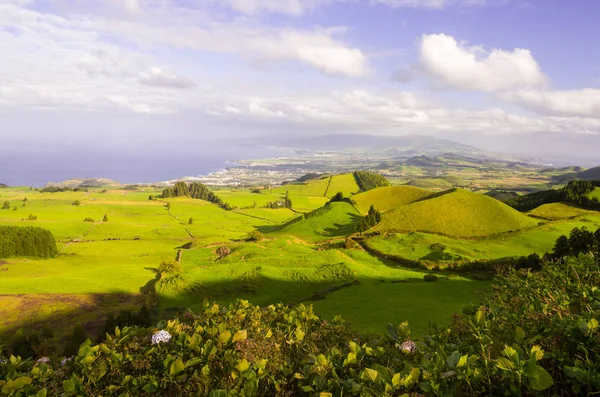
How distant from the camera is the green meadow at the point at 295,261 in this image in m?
30.0

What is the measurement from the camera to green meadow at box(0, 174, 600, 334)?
98.3 ft

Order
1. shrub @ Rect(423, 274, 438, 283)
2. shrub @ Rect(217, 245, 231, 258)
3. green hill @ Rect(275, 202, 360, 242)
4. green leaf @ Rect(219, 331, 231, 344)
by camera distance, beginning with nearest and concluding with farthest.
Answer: green leaf @ Rect(219, 331, 231, 344) → shrub @ Rect(423, 274, 438, 283) → shrub @ Rect(217, 245, 231, 258) → green hill @ Rect(275, 202, 360, 242)

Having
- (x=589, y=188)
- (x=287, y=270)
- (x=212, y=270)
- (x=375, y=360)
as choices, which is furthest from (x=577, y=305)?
(x=589, y=188)

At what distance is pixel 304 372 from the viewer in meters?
4.82

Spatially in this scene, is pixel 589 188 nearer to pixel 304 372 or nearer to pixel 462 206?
pixel 462 206

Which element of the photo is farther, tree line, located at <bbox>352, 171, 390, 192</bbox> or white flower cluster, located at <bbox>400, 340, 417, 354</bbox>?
tree line, located at <bbox>352, 171, 390, 192</bbox>

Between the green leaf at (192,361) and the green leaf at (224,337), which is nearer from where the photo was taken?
the green leaf at (192,361)

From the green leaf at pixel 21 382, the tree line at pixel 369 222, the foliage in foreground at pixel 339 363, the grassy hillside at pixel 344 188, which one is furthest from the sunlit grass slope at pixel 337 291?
the grassy hillside at pixel 344 188

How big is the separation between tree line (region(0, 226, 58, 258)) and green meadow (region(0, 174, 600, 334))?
337 centimetres

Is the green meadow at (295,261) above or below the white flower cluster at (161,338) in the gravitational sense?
below

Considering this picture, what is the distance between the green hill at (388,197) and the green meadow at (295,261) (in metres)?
0.34

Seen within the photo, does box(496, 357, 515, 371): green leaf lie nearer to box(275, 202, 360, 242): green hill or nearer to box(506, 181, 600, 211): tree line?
box(275, 202, 360, 242): green hill

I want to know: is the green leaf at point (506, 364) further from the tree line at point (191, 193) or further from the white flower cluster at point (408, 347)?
the tree line at point (191, 193)

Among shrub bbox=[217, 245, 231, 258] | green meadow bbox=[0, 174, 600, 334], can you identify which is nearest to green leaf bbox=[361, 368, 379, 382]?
green meadow bbox=[0, 174, 600, 334]
